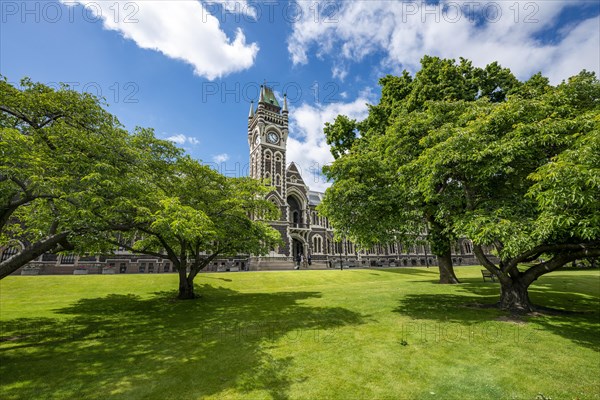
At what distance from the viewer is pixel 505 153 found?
942 cm

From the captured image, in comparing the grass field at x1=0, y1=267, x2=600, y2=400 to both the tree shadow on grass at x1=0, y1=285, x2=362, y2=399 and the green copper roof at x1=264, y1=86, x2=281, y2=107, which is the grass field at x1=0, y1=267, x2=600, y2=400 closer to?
the tree shadow on grass at x1=0, y1=285, x2=362, y2=399

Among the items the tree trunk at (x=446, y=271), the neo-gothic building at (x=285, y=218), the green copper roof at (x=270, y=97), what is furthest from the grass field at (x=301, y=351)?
the green copper roof at (x=270, y=97)

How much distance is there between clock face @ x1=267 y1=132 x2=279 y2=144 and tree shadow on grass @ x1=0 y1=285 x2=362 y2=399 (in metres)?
39.2

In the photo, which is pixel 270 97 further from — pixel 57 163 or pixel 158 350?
pixel 158 350

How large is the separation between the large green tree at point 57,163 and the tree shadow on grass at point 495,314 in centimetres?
1150

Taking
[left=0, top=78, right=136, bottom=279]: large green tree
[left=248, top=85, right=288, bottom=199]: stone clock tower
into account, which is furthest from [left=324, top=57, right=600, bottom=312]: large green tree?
[left=248, top=85, right=288, bottom=199]: stone clock tower

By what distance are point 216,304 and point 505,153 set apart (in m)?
14.9

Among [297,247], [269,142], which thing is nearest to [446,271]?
[297,247]

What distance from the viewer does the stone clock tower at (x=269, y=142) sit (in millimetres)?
47781

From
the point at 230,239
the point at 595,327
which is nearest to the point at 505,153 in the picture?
the point at 595,327

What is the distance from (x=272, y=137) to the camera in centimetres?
5056

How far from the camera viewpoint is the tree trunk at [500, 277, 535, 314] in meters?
11.8

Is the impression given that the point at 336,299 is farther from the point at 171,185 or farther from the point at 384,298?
the point at 171,185

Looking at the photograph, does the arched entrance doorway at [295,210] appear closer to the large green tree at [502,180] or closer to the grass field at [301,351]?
the large green tree at [502,180]
